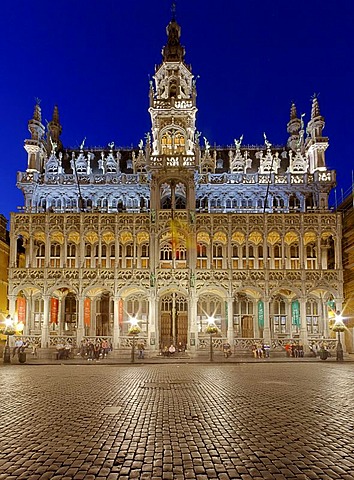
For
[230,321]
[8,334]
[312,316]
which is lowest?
[8,334]

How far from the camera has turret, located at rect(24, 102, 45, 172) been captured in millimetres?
62562

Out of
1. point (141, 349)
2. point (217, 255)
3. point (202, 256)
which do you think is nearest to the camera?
point (141, 349)

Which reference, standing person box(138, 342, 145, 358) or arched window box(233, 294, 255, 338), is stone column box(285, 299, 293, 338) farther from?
standing person box(138, 342, 145, 358)

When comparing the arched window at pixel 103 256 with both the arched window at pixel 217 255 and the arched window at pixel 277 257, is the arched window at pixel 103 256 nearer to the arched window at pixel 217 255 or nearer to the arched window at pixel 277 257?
the arched window at pixel 217 255

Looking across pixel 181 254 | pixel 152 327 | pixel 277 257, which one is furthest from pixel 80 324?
pixel 277 257

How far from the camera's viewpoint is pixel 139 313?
181 ft

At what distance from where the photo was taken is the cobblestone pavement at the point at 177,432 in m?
8.81

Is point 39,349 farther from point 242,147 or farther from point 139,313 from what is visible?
point 242,147

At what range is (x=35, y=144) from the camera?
63188 millimetres

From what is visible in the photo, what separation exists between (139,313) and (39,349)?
11457mm

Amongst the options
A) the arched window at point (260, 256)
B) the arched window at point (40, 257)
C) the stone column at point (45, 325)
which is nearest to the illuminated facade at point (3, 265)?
the arched window at point (40, 257)

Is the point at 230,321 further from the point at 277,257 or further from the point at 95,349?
the point at 95,349

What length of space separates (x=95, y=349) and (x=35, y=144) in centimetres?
2964

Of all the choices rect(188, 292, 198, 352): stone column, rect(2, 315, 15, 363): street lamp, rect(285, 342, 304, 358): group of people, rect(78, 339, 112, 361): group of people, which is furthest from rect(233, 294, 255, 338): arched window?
rect(2, 315, 15, 363): street lamp
